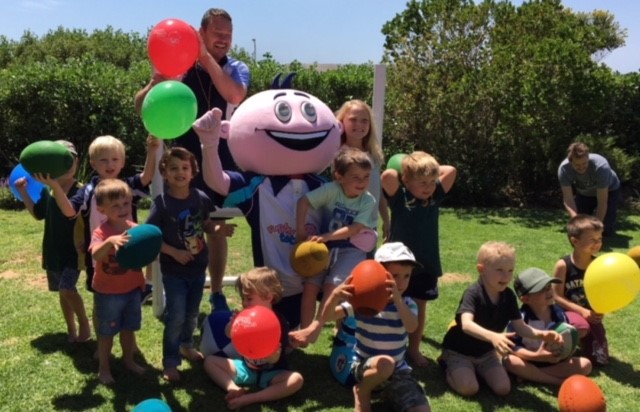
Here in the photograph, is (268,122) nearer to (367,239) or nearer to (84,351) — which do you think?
(367,239)

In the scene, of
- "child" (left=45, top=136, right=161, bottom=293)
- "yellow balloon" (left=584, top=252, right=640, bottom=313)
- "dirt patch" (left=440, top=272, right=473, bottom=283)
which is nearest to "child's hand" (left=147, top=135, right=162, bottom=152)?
"child" (left=45, top=136, right=161, bottom=293)

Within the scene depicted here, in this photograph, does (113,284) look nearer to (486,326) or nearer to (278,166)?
(278,166)

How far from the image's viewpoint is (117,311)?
4.05 m

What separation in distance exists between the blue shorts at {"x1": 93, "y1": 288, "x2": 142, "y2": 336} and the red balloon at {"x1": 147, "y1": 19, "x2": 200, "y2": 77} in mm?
1583

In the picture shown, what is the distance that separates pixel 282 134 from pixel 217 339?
1.52 meters

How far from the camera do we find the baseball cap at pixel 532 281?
4137 millimetres

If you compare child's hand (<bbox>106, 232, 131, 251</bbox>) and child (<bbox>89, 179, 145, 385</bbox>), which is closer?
child's hand (<bbox>106, 232, 131, 251</bbox>)

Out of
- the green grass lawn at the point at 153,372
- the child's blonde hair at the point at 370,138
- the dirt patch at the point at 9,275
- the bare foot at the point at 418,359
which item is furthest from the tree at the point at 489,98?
the dirt patch at the point at 9,275

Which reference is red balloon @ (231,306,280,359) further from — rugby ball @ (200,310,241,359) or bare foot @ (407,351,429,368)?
bare foot @ (407,351,429,368)

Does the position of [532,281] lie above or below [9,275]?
above

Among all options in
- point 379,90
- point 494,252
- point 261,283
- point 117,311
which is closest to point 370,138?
point 379,90

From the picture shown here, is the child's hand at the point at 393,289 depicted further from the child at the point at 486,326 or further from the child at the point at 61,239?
the child at the point at 61,239

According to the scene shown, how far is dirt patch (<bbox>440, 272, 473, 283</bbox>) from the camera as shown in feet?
22.5

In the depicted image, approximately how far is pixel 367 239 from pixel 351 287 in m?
1.01
